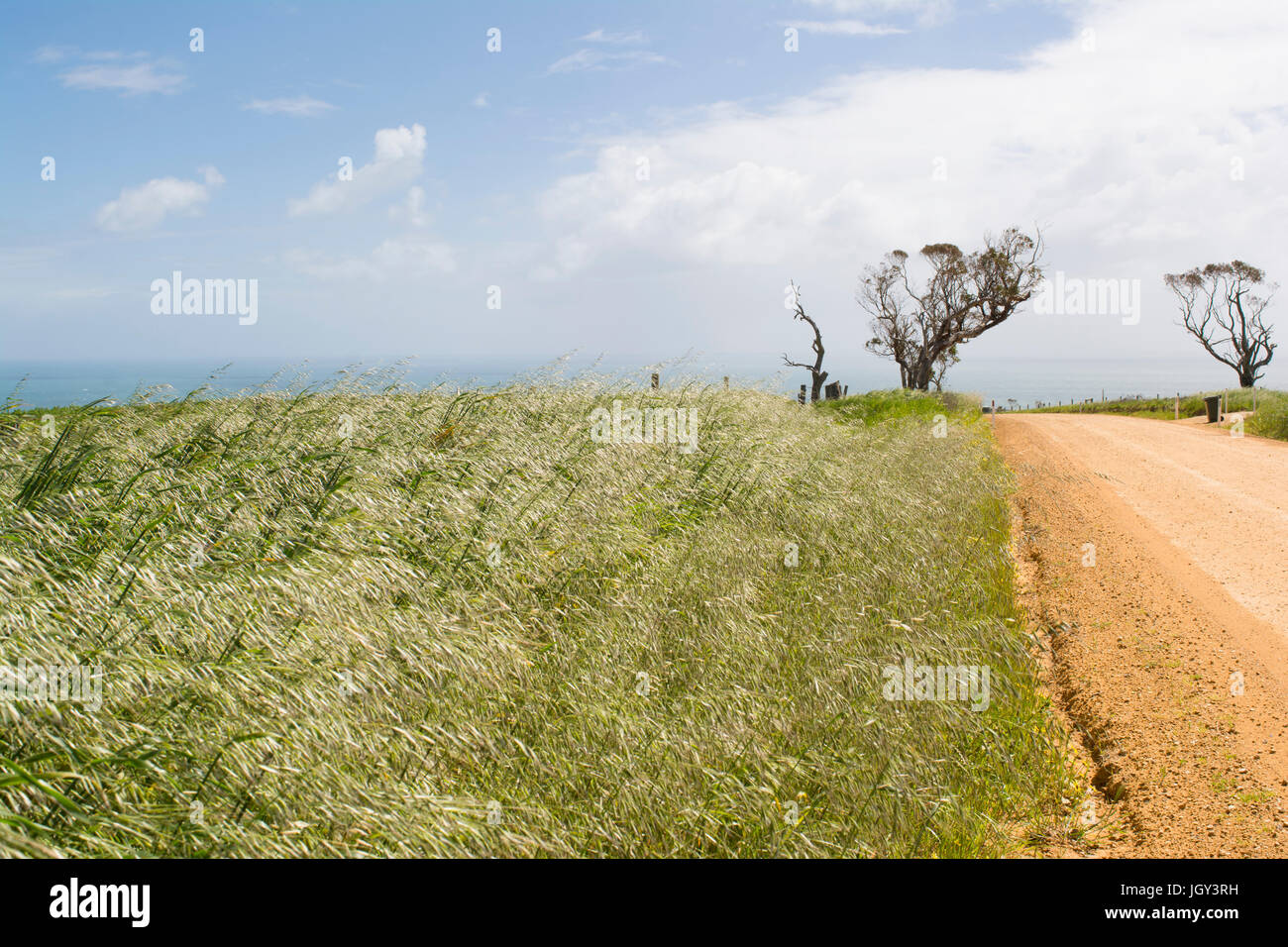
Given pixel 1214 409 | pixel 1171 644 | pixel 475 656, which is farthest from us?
pixel 1214 409

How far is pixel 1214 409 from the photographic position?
2292cm

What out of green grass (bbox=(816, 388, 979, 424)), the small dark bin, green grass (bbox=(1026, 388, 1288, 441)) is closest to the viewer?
green grass (bbox=(1026, 388, 1288, 441))

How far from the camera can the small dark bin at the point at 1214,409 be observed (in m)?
22.5

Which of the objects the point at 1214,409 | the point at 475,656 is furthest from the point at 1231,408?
the point at 475,656

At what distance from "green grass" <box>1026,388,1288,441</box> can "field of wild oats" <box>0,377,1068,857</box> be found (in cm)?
1463

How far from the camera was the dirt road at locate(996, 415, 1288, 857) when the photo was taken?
392cm

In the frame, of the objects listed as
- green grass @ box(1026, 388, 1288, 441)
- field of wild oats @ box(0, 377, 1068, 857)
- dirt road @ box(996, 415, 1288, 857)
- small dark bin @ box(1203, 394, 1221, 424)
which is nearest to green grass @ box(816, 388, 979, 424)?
small dark bin @ box(1203, 394, 1221, 424)

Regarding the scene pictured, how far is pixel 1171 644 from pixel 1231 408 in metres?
25.9

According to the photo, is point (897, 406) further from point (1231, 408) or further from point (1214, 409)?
point (1231, 408)

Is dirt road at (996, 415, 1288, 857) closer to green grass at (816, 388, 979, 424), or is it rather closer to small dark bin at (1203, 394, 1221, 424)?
green grass at (816, 388, 979, 424)

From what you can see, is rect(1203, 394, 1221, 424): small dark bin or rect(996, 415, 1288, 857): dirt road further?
rect(1203, 394, 1221, 424): small dark bin

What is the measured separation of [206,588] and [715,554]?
424 centimetres

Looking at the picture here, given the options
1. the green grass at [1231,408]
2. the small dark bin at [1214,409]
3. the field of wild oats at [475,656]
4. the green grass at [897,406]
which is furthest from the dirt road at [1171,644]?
the small dark bin at [1214,409]
